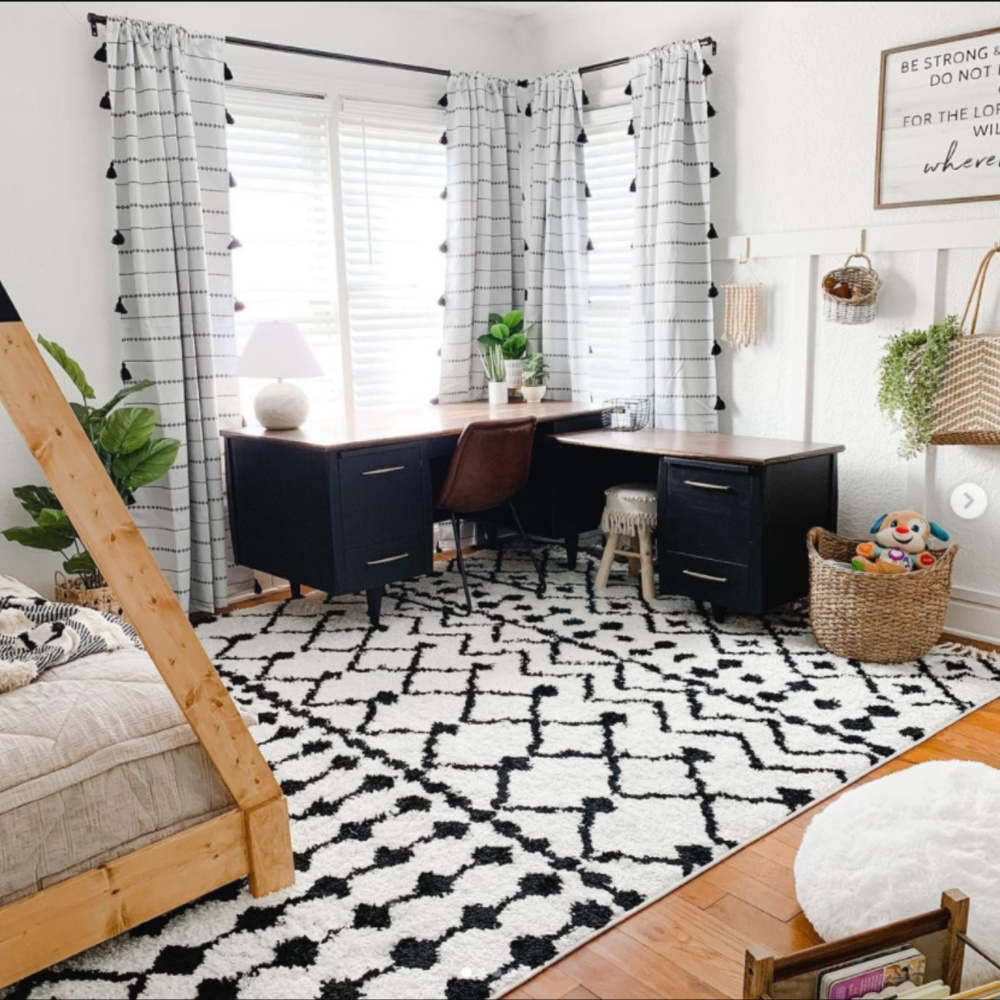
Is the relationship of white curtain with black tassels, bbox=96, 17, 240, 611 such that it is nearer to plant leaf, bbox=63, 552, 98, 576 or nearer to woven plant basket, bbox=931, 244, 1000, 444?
plant leaf, bbox=63, 552, 98, 576

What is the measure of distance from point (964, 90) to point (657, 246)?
4.15ft

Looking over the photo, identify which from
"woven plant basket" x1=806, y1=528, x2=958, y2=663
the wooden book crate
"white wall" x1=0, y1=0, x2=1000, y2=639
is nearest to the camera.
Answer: the wooden book crate

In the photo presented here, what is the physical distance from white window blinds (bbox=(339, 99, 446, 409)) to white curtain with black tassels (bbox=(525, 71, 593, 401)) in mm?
453

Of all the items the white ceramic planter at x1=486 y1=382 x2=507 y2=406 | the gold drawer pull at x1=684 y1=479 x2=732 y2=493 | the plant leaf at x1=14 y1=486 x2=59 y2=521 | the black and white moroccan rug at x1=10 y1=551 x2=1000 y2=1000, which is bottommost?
the black and white moroccan rug at x1=10 y1=551 x2=1000 y2=1000

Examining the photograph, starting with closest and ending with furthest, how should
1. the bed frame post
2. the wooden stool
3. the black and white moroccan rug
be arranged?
the bed frame post → the black and white moroccan rug → the wooden stool

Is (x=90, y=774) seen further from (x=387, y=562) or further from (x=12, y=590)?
(x=387, y=562)

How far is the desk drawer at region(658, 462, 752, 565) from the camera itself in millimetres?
3566

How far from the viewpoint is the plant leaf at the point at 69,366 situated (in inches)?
131

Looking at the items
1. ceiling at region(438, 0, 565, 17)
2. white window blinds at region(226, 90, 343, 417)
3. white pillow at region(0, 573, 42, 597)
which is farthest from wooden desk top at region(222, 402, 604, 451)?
ceiling at region(438, 0, 565, 17)

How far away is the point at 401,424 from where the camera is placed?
4109 mm

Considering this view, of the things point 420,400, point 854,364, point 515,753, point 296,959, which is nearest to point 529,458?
point 420,400

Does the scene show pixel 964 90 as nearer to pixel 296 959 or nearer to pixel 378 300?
pixel 378 300

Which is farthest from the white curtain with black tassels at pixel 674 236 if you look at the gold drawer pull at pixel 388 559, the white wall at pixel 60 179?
the white wall at pixel 60 179

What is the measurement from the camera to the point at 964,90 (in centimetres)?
342
